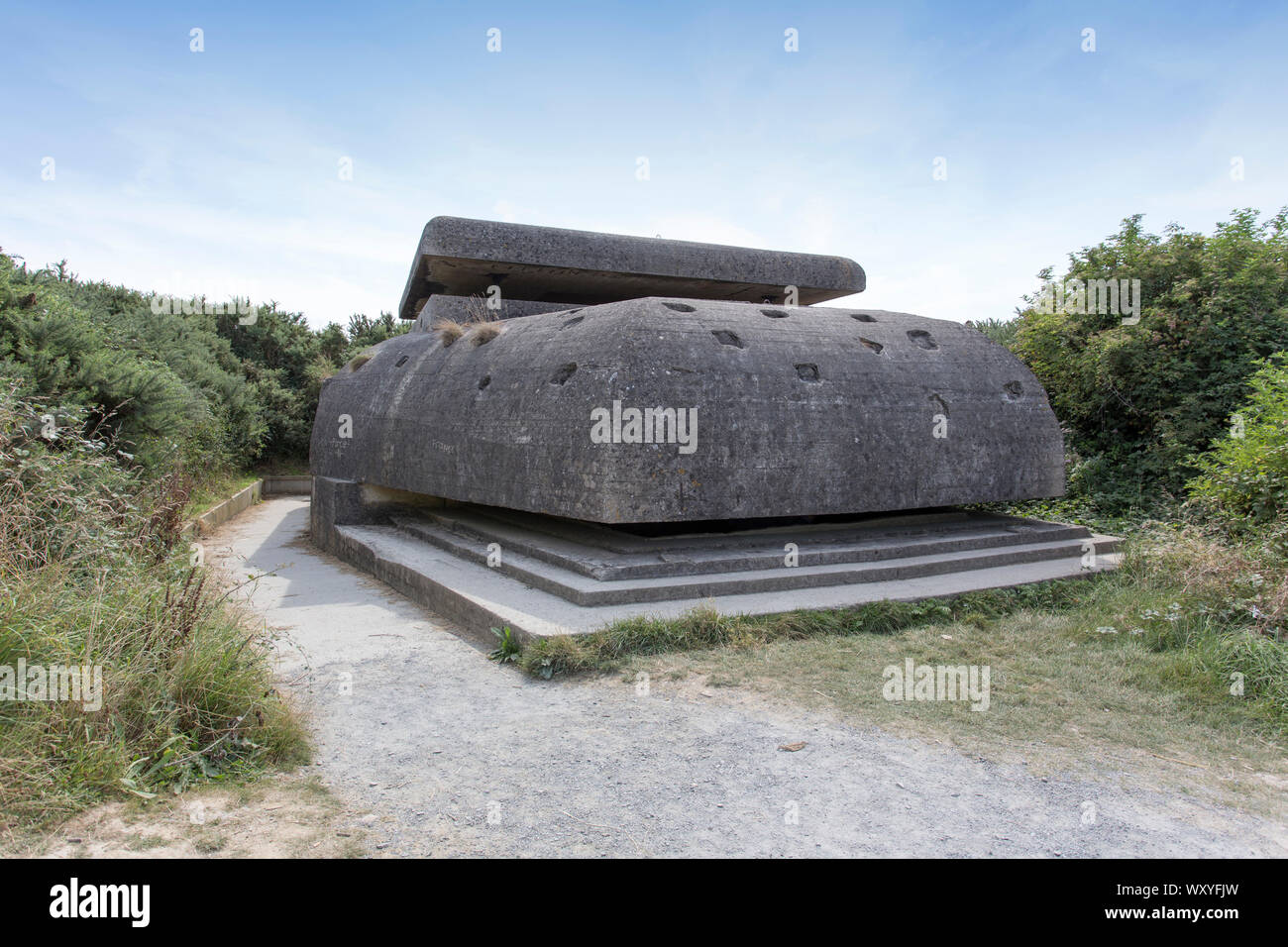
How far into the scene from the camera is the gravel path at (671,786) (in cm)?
304

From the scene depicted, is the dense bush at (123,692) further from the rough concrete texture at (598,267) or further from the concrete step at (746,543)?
the rough concrete texture at (598,267)

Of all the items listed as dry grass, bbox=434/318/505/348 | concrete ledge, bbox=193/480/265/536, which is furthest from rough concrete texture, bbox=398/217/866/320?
concrete ledge, bbox=193/480/265/536

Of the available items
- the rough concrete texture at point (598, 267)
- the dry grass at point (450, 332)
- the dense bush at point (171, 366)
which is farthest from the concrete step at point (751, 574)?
the dense bush at point (171, 366)

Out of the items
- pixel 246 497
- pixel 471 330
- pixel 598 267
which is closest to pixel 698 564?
pixel 471 330

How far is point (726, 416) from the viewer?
6965 millimetres

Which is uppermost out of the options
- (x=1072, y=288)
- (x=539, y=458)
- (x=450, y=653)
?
(x=1072, y=288)

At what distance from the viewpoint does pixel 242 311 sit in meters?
23.0

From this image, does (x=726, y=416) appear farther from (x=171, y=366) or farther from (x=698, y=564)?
(x=171, y=366)

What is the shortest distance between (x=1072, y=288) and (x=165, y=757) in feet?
42.5

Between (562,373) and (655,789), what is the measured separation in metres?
4.47

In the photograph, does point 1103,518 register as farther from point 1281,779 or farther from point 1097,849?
point 1097,849

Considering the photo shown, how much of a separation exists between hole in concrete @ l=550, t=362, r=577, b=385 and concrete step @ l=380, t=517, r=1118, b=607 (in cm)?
163

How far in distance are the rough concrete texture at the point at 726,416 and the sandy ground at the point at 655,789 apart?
2.30 meters

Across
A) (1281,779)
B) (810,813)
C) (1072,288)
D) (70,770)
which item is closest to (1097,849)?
(810,813)
